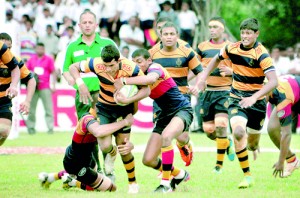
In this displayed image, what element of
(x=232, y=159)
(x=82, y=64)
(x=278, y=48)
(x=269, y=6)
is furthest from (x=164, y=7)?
(x=82, y=64)

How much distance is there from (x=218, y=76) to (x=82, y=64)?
14.9ft

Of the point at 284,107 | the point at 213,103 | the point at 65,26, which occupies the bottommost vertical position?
the point at 65,26

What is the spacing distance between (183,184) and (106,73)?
2361 millimetres

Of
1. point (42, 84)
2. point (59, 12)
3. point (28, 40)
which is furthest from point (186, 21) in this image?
point (42, 84)

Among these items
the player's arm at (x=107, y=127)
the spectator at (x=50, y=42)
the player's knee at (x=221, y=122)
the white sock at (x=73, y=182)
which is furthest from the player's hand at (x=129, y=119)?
the spectator at (x=50, y=42)

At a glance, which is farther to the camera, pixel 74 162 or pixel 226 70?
Result: pixel 226 70

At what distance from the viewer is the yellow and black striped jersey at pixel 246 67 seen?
12320 millimetres

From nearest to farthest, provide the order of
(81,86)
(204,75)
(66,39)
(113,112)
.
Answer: (113,112)
(81,86)
(204,75)
(66,39)

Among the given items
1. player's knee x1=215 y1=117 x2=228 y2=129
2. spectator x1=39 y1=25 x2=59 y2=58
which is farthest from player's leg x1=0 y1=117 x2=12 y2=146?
spectator x1=39 y1=25 x2=59 y2=58

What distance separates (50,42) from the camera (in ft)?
87.7

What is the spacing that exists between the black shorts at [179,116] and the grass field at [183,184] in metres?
0.89

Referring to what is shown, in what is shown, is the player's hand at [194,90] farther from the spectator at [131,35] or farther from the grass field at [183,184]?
the spectator at [131,35]

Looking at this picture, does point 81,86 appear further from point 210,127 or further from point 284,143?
point 210,127

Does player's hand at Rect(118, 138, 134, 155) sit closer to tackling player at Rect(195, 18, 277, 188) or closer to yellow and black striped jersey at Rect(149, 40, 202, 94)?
tackling player at Rect(195, 18, 277, 188)
